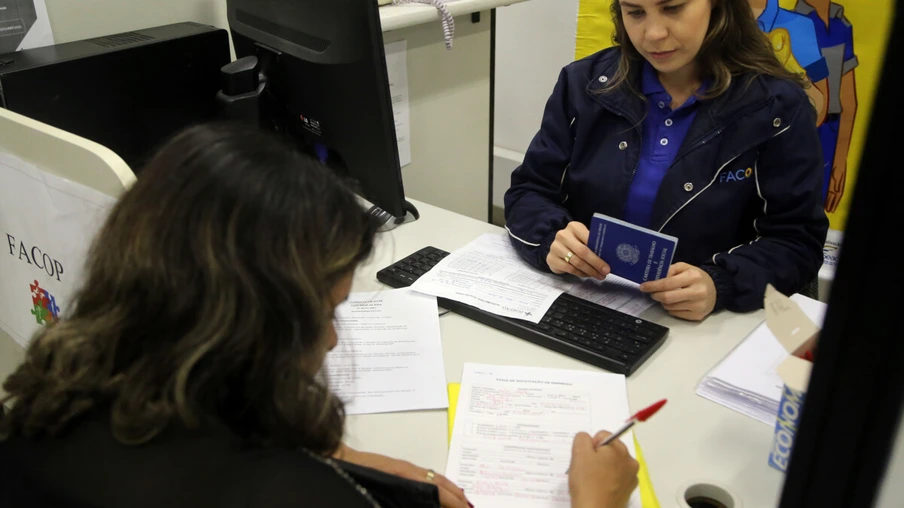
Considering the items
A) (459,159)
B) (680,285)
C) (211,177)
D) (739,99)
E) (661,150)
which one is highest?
(211,177)

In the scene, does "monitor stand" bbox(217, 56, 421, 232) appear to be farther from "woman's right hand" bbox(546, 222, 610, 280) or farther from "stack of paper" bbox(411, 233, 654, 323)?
"woman's right hand" bbox(546, 222, 610, 280)

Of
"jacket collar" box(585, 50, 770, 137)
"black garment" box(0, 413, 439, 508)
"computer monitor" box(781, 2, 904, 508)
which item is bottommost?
"black garment" box(0, 413, 439, 508)

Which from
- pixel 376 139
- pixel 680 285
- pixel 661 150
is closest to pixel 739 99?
pixel 661 150

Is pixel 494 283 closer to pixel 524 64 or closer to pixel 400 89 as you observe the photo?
pixel 400 89

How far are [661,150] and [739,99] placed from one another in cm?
16

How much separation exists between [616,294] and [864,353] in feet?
3.28

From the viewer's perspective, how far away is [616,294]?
1228 mm

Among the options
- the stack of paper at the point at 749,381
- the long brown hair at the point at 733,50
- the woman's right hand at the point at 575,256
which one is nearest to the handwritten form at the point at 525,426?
the stack of paper at the point at 749,381

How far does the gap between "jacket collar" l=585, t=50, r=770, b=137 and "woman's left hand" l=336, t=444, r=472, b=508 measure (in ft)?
2.62

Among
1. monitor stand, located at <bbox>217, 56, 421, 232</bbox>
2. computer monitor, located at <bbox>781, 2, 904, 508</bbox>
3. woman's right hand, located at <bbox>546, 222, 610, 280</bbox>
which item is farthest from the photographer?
monitor stand, located at <bbox>217, 56, 421, 232</bbox>

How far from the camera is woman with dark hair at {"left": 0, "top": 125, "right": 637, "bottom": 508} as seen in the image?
587 mm

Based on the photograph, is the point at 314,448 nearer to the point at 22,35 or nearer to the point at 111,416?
the point at 111,416

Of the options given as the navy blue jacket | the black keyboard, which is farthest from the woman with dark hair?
the navy blue jacket

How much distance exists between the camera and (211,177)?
0.62 meters
